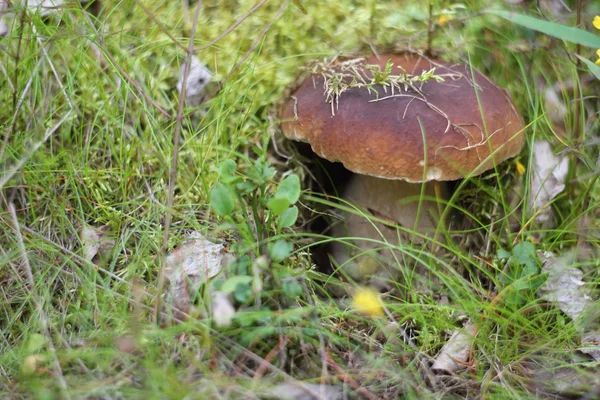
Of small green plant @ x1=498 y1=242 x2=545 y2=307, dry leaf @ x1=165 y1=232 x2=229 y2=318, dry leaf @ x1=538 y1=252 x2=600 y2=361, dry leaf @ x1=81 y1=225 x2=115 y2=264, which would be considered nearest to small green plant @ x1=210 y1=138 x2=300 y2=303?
dry leaf @ x1=165 y1=232 x2=229 y2=318

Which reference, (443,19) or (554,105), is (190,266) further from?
(554,105)

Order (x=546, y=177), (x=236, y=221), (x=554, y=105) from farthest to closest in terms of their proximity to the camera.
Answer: (x=554, y=105)
(x=546, y=177)
(x=236, y=221)

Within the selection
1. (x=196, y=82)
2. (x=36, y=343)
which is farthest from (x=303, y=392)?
(x=196, y=82)

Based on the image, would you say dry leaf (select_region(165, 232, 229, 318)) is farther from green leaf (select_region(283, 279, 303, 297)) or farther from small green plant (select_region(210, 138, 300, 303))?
green leaf (select_region(283, 279, 303, 297))

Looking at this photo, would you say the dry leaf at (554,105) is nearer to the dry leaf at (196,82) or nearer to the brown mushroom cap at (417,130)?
the brown mushroom cap at (417,130)

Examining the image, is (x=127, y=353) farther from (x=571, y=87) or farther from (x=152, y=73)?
(x=571, y=87)

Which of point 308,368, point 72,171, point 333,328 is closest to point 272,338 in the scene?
point 308,368
